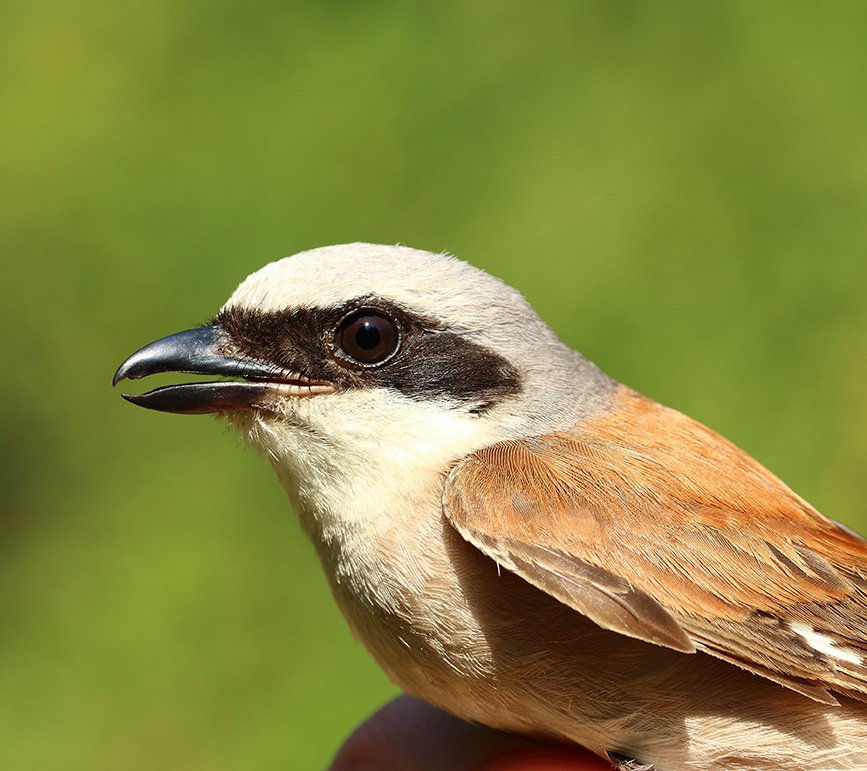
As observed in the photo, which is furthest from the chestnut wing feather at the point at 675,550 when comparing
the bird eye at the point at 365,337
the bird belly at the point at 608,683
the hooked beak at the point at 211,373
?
the hooked beak at the point at 211,373

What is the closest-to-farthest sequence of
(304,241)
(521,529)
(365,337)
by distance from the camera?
1. (521,529)
2. (365,337)
3. (304,241)

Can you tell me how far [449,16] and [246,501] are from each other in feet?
→ 11.2

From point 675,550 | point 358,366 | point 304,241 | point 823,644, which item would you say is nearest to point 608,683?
point 675,550

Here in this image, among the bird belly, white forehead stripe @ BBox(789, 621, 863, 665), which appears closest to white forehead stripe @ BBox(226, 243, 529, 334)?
the bird belly

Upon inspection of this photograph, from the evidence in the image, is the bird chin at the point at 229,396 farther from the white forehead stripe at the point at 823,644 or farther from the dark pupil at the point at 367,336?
the white forehead stripe at the point at 823,644

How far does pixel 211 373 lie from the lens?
293 cm

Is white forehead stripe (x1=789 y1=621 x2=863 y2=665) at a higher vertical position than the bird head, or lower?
lower

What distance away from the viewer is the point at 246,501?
6.09 meters

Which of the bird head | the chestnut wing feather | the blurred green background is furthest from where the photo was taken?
the blurred green background

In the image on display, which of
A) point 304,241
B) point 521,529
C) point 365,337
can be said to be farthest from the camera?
point 304,241

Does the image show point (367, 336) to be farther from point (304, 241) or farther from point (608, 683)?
point (304, 241)

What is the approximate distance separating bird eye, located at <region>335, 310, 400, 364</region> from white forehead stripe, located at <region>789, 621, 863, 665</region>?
1.20 meters

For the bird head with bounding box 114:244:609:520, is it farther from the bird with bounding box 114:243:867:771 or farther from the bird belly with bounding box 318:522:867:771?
the bird belly with bounding box 318:522:867:771

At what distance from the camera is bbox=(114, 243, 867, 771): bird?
104 inches
